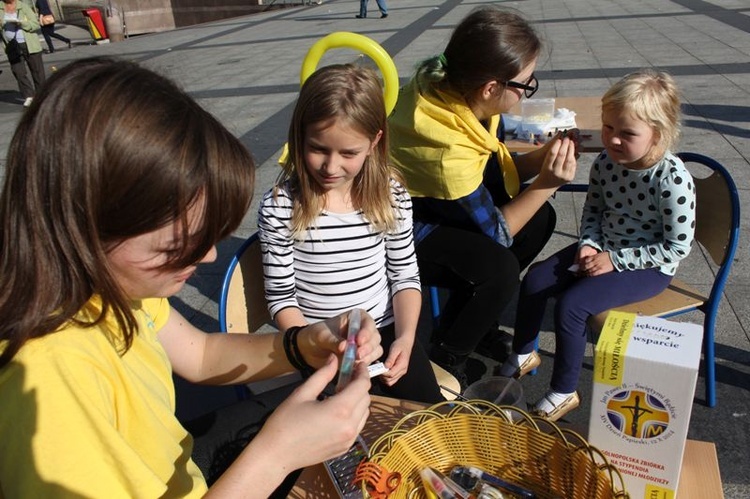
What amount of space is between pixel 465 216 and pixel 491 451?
1261mm

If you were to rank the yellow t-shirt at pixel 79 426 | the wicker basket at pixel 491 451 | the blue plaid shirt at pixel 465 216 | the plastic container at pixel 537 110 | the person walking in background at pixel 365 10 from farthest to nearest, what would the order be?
1. the person walking in background at pixel 365 10
2. the plastic container at pixel 537 110
3. the blue plaid shirt at pixel 465 216
4. the wicker basket at pixel 491 451
5. the yellow t-shirt at pixel 79 426

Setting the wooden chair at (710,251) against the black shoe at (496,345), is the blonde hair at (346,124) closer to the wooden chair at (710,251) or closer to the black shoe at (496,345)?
the wooden chair at (710,251)

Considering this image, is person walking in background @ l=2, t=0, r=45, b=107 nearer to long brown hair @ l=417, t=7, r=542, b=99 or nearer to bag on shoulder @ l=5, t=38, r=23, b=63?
bag on shoulder @ l=5, t=38, r=23, b=63

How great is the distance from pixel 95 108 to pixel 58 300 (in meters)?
0.28

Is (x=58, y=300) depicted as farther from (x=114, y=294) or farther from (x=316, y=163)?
(x=316, y=163)

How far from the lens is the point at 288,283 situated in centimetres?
187

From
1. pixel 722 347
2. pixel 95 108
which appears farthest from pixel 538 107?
pixel 95 108

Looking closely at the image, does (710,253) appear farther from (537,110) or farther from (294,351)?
(294,351)

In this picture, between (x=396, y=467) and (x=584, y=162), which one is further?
(x=584, y=162)

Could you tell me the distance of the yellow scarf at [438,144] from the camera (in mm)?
2193

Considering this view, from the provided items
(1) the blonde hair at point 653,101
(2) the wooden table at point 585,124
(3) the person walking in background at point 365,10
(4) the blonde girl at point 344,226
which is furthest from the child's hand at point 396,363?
(3) the person walking in background at point 365,10

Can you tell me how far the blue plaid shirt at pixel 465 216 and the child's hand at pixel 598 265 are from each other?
0.33 meters

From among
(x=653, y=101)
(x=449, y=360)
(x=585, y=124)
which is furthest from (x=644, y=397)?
(x=585, y=124)

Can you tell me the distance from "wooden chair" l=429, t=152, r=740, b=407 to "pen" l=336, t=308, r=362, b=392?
3.55 ft
